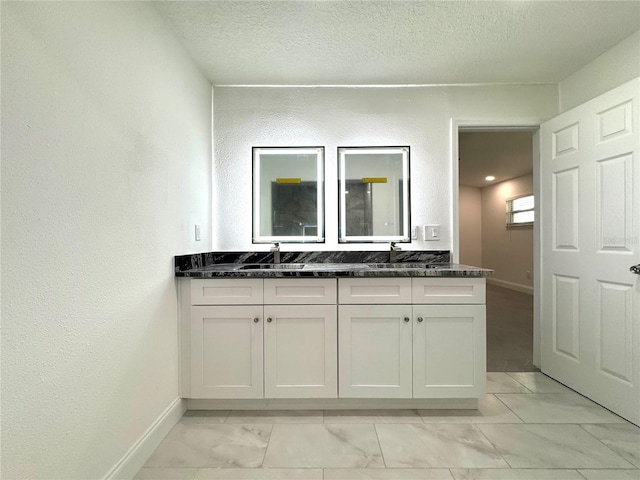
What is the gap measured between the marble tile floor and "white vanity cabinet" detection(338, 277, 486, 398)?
18 cm

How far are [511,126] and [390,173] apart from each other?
1.04 metres

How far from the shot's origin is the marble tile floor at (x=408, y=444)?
1353 millimetres

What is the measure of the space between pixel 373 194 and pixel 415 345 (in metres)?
1.19

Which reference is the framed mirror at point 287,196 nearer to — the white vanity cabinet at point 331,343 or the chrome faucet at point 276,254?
the chrome faucet at point 276,254

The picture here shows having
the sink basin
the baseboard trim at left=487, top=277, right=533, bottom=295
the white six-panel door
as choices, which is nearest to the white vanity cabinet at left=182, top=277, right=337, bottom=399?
the sink basin

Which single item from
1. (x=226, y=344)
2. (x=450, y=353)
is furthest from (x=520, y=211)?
(x=226, y=344)

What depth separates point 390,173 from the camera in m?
2.39

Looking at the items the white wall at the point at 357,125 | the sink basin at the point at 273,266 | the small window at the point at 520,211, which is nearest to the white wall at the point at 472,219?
the small window at the point at 520,211

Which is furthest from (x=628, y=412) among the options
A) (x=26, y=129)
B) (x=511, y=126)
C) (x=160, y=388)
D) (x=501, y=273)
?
(x=501, y=273)

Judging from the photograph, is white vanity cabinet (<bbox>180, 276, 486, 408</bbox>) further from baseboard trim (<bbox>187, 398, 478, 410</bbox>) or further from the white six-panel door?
the white six-panel door

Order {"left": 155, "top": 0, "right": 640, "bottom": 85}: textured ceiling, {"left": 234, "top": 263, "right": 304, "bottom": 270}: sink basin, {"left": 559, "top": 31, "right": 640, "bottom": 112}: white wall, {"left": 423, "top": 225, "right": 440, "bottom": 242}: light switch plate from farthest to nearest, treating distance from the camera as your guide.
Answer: {"left": 423, "top": 225, "right": 440, "bottom": 242}: light switch plate, {"left": 234, "top": 263, "right": 304, "bottom": 270}: sink basin, {"left": 559, "top": 31, "right": 640, "bottom": 112}: white wall, {"left": 155, "top": 0, "right": 640, "bottom": 85}: textured ceiling

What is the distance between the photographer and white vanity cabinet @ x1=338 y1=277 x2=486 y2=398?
179 cm

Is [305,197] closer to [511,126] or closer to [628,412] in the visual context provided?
[511,126]

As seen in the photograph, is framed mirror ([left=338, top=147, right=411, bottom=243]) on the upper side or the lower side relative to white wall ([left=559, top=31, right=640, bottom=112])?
lower
